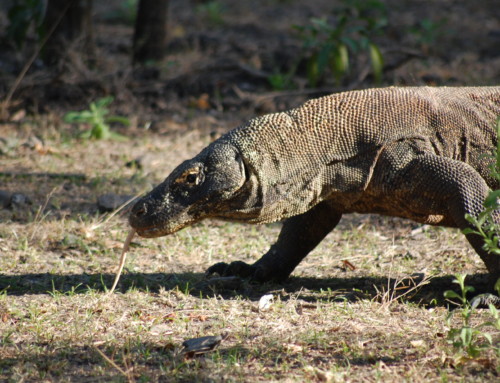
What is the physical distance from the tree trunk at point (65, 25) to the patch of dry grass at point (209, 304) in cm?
268

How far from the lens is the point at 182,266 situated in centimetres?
424

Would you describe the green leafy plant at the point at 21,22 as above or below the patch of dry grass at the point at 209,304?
above

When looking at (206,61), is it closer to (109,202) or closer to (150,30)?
(150,30)

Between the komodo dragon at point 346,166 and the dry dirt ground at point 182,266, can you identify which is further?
the komodo dragon at point 346,166

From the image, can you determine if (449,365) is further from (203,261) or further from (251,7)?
(251,7)

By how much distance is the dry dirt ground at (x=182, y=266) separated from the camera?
273 centimetres

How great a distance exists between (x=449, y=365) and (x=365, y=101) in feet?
4.43

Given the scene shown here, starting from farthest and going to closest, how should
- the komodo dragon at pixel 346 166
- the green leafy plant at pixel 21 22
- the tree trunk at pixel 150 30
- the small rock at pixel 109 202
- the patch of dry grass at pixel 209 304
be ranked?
the tree trunk at pixel 150 30 → the green leafy plant at pixel 21 22 → the small rock at pixel 109 202 → the komodo dragon at pixel 346 166 → the patch of dry grass at pixel 209 304

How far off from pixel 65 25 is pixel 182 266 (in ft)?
15.2

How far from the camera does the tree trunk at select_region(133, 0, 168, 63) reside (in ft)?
27.8

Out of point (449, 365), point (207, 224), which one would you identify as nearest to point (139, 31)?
point (207, 224)

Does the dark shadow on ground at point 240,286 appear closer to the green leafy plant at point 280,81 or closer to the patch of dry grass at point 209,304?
the patch of dry grass at point 209,304

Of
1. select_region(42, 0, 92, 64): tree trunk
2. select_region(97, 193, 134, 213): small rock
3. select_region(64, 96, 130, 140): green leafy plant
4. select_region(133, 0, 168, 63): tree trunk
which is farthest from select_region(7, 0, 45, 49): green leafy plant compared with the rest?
select_region(97, 193, 134, 213): small rock

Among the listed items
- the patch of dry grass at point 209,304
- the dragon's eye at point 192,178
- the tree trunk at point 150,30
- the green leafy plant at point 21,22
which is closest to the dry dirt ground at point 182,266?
the patch of dry grass at point 209,304
